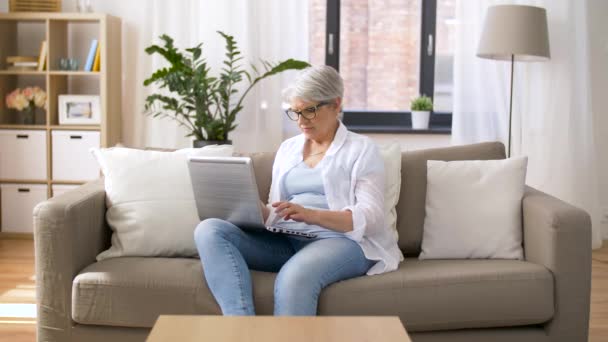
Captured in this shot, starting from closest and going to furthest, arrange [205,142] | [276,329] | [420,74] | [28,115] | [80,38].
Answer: [276,329] → [205,142] → [28,115] → [80,38] → [420,74]

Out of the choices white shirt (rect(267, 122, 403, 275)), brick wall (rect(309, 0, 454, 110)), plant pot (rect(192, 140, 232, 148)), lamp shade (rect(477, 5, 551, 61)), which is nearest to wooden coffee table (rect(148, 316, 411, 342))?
white shirt (rect(267, 122, 403, 275))

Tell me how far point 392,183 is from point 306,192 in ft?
1.19

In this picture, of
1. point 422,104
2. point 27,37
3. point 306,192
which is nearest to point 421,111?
point 422,104

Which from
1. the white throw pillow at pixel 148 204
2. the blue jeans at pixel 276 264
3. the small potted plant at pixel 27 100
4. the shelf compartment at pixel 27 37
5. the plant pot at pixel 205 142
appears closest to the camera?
the blue jeans at pixel 276 264

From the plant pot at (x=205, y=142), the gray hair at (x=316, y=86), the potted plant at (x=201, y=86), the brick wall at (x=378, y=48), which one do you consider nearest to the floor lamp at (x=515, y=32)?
the brick wall at (x=378, y=48)

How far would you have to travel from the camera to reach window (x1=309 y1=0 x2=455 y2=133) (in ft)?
18.6

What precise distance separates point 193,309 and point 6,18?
9.95ft

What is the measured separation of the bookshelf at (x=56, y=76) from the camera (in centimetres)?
512

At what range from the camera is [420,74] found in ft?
18.7

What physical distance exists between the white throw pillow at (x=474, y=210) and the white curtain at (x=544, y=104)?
214cm

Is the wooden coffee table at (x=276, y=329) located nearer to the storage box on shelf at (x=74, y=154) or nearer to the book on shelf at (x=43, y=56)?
the storage box on shelf at (x=74, y=154)

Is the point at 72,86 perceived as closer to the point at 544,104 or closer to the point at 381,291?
the point at 544,104

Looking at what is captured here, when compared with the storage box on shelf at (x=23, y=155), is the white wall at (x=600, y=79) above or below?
above

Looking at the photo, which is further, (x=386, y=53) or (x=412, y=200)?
(x=386, y=53)
